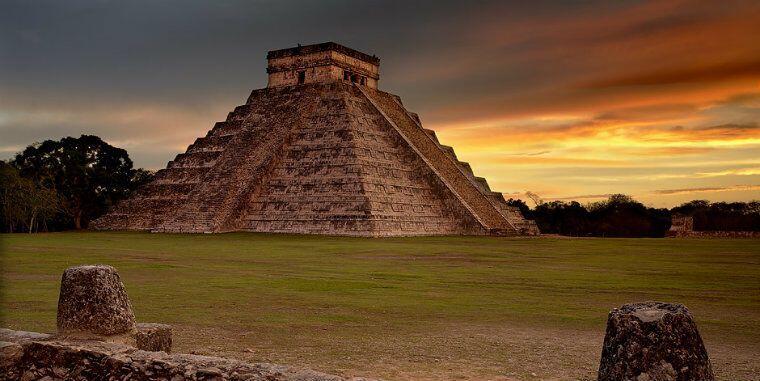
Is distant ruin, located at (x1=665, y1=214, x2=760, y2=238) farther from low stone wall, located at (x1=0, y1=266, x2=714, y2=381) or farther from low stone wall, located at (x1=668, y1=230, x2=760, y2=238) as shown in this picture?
low stone wall, located at (x1=0, y1=266, x2=714, y2=381)

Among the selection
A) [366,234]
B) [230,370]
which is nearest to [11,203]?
[366,234]

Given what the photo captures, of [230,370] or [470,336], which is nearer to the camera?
[230,370]

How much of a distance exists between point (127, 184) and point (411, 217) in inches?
951

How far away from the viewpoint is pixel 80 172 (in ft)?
163

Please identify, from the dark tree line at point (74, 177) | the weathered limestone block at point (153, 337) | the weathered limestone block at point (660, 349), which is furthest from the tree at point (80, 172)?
the weathered limestone block at point (660, 349)

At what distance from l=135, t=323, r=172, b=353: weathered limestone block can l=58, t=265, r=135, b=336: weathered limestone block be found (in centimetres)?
22

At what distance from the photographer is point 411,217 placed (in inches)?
1534

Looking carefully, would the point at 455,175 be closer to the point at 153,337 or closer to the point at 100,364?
the point at 153,337

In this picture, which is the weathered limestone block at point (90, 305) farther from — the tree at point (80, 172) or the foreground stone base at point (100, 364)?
the tree at point (80, 172)

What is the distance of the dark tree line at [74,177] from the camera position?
1865 inches

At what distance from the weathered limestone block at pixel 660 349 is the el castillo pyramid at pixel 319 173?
31.3 meters

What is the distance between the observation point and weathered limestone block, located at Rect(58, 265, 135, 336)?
21.1 ft

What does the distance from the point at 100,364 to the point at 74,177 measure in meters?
47.9

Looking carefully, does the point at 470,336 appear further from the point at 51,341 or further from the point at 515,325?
the point at 51,341
